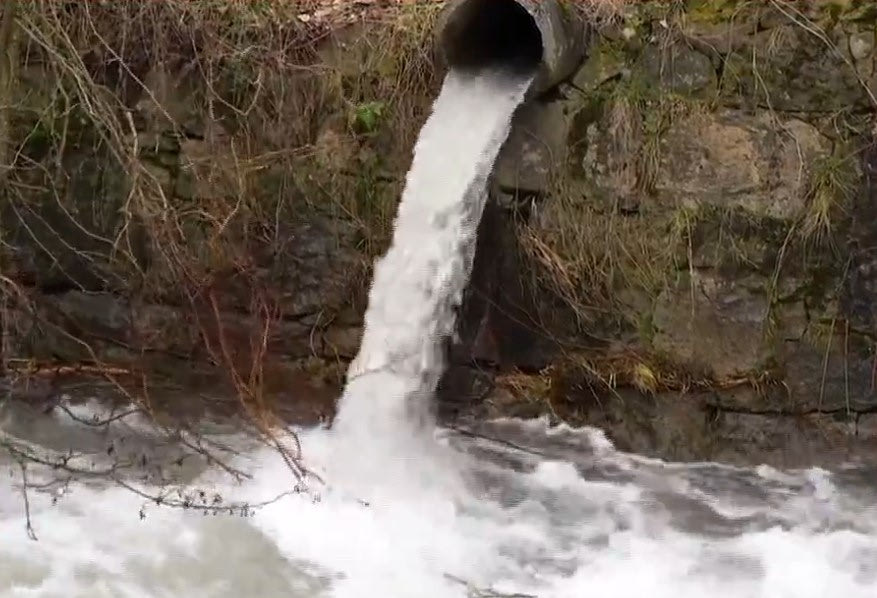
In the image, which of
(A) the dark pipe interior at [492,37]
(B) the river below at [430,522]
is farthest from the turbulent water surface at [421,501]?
(A) the dark pipe interior at [492,37]

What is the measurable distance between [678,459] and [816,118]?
1.25 m

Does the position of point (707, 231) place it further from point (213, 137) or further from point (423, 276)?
point (213, 137)

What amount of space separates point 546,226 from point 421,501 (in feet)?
3.48

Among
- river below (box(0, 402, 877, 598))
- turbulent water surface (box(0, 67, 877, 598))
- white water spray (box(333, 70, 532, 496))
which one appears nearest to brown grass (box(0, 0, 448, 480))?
white water spray (box(333, 70, 532, 496))

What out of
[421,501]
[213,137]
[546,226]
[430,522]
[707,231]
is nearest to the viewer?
[430,522]

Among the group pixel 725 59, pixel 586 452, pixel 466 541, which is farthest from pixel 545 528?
pixel 725 59

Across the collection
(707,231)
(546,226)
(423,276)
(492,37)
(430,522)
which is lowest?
(430,522)

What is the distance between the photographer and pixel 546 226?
137 inches

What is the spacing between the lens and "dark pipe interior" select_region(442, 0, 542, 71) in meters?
3.48

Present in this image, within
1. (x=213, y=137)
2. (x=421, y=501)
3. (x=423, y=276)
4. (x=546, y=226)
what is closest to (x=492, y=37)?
(x=546, y=226)

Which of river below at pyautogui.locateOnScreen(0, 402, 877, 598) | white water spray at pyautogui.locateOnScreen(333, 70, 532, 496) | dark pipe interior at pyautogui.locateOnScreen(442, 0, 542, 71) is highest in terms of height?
dark pipe interior at pyautogui.locateOnScreen(442, 0, 542, 71)

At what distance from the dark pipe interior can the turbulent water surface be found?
11cm

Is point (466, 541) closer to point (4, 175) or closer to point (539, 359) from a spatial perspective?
point (539, 359)

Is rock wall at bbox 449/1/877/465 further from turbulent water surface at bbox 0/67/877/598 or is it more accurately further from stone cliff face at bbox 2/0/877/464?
turbulent water surface at bbox 0/67/877/598
